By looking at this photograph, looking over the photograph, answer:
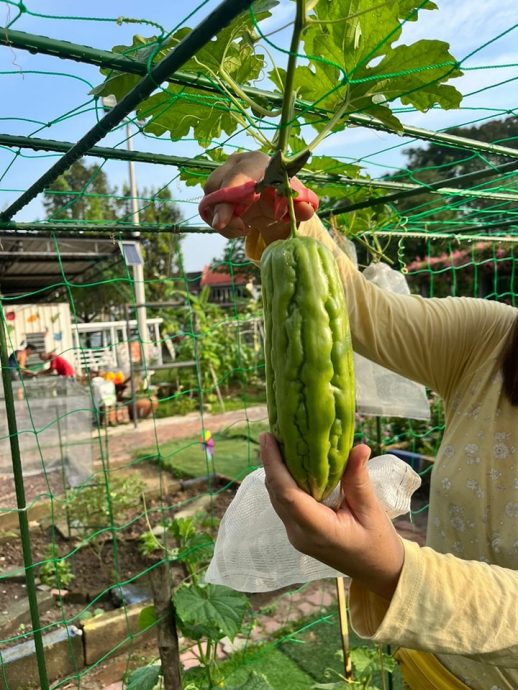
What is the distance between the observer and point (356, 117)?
4.93 feet

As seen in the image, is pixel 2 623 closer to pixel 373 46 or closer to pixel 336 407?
pixel 336 407

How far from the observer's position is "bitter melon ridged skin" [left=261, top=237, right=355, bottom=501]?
82 cm

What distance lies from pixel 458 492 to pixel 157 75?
119 cm

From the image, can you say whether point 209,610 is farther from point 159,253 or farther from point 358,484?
point 159,253

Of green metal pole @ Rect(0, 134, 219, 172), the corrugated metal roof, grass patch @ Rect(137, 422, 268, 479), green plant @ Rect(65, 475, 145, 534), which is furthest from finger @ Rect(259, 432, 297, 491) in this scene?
the corrugated metal roof

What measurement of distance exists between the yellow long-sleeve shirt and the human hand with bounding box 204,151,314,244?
0.42ft

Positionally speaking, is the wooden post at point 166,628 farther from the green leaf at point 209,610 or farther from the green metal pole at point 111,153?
the green metal pole at point 111,153

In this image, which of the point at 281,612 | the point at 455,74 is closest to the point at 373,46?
the point at 455,74

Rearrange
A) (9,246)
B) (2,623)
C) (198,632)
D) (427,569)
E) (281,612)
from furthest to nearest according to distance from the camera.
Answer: (9,246) < (281,612) < (2,623) < (198,632) < (427,569)

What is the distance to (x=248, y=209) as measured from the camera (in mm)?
1063

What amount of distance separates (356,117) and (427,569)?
1161 millimetres

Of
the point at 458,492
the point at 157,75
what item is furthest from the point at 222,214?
the point at 458,492

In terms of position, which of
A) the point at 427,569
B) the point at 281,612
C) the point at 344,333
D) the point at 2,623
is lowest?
the point at 281,612

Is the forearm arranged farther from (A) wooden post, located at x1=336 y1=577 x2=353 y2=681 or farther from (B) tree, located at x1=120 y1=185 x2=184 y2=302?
(B) tree, located at x1=120 y1=185 x2=184 y2=302
